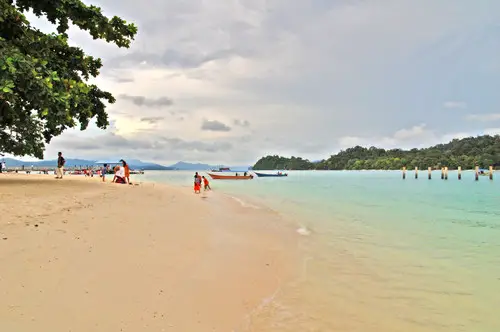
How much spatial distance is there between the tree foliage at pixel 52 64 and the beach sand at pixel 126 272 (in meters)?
4.76

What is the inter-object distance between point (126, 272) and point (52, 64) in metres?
13.9

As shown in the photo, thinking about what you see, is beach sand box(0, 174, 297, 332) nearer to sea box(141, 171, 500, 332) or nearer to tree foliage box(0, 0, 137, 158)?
sea box(141, 171, 500, 332)

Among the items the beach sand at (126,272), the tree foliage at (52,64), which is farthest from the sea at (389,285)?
the tree foliage at (52,64)

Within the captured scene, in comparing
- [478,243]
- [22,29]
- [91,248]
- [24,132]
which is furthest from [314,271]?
[24,132]

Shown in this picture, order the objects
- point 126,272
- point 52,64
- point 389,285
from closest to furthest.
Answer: point 126,272, point 389,285, point 52,64

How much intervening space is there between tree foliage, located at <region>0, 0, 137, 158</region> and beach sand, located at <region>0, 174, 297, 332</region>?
476 centimetres

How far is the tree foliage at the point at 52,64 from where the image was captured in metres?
13.2

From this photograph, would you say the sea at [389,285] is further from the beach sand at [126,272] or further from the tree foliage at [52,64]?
the tree foliage at [52,64]

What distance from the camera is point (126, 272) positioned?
568cm

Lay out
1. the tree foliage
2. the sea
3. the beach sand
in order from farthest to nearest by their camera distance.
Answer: the tree foliage → the sea → the beach sand

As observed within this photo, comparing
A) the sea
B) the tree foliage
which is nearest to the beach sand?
the sea

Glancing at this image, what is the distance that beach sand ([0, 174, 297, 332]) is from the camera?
4164 millimetres

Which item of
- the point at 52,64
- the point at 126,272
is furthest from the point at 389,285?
the point at 52,64

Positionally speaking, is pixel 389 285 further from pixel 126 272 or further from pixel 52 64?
pixel 52 64
